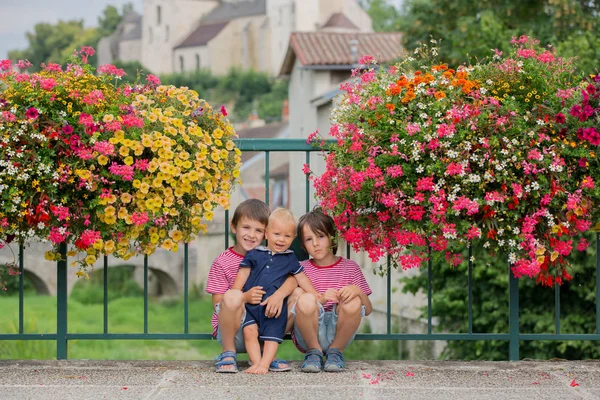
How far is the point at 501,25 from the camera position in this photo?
16953mm

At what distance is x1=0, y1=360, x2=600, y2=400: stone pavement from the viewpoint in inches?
142

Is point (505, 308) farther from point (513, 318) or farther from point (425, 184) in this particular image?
point (425, 184)

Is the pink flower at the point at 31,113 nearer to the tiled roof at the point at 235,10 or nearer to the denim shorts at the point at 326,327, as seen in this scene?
the denim shorts at the point at 326,327

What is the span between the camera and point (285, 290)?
4.10 metres

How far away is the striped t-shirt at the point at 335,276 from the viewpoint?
166 inches

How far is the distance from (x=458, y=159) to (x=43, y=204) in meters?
1.80

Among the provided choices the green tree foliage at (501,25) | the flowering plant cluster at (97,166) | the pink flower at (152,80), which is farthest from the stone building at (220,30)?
the flowering plant cluster at (97,166)

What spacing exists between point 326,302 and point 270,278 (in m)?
0.28

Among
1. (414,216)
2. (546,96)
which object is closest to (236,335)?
(414,216)

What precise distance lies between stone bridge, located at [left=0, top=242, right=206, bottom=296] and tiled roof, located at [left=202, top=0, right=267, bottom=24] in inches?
1837

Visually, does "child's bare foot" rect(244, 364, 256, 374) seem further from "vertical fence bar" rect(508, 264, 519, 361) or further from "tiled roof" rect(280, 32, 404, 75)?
"tiled roof" rect(280, 32, 404, 75)

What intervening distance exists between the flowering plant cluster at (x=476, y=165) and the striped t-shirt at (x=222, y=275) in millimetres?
527

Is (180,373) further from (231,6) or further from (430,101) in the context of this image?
(231,6)

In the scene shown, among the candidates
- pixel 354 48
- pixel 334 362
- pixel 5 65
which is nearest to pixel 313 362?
pixel 334 362
